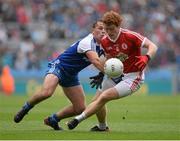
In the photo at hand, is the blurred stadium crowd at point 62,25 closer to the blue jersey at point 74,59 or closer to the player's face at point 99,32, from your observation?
the blue jersey at point 74,59

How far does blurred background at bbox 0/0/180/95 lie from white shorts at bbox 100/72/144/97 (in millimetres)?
17470

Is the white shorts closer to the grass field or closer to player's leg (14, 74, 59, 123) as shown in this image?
the grass field

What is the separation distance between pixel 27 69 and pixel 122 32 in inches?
766

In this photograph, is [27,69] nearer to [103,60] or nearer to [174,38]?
[174,38]

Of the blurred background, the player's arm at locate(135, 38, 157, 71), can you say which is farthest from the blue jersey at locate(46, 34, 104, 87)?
the blurred background

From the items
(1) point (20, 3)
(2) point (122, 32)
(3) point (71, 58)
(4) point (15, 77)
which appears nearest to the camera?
(2) point (122, 32)

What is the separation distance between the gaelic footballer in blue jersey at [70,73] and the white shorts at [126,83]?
0.58 metres

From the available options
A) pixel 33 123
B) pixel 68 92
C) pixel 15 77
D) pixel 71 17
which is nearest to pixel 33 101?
pixel 68 92

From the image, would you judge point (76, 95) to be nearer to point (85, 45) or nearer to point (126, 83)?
point (85, 45)

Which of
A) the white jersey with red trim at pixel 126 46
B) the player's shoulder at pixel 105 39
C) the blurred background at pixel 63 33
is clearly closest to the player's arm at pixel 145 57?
the white jersey with red trim at pixel 126 46

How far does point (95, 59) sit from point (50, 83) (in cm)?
107

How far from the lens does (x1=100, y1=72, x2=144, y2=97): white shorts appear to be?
43.9 feet

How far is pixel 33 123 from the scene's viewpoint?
1628 centimetres

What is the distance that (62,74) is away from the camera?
14.5 metres
